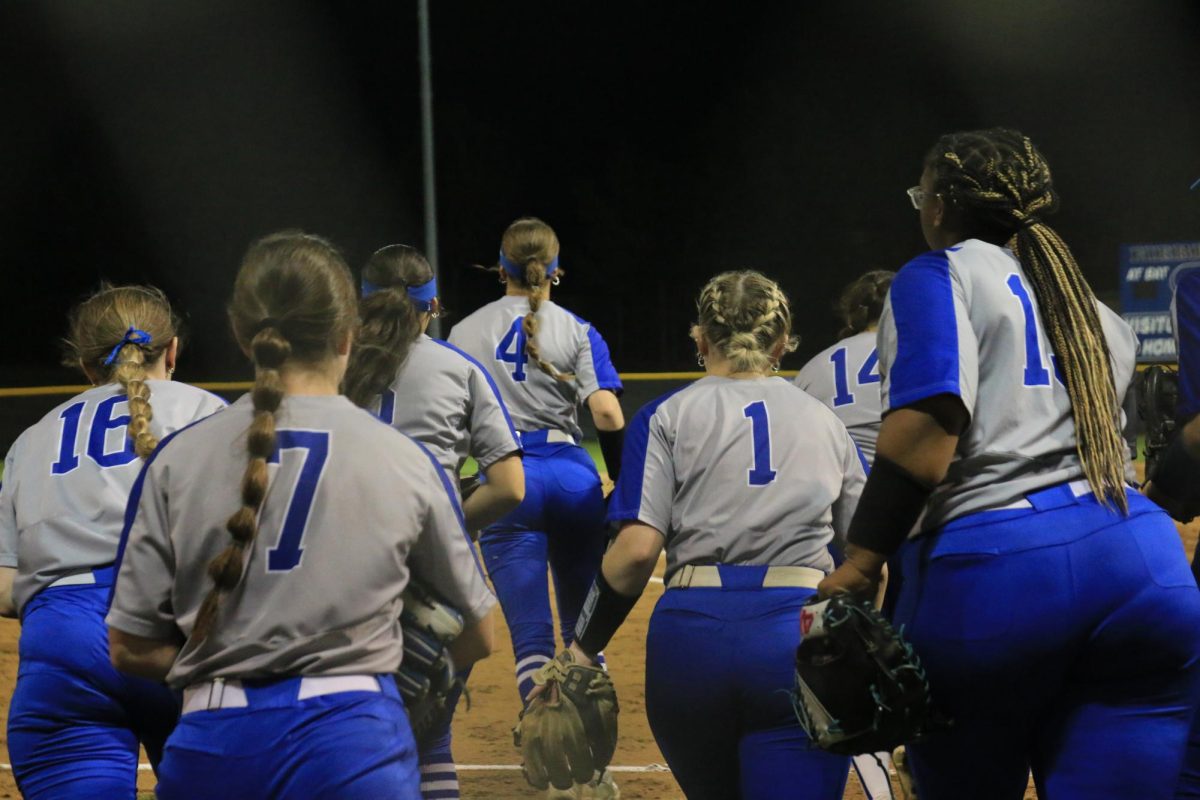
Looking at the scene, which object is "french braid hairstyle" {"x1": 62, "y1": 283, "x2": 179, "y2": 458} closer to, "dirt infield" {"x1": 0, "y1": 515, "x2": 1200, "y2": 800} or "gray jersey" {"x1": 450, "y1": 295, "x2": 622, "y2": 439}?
"gray jersey" {"x1": 450, "y1": 295, "x2": 622, "y2": 439}

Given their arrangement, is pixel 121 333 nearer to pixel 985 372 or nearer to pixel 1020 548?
pixel 985 372

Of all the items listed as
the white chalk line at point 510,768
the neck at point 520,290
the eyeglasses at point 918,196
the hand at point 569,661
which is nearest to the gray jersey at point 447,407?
the hand at point 569,661

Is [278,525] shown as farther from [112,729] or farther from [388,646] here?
[112,729]

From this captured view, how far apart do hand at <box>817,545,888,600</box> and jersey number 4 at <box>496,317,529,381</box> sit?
3.31 m

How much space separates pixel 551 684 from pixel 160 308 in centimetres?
145

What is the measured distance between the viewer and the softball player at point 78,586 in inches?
129

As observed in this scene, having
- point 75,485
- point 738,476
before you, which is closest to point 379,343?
point 75,485

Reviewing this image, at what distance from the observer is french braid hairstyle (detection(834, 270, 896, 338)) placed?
507cm

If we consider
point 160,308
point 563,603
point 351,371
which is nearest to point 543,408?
point 563,603

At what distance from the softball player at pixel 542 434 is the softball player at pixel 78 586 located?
89.2 inches

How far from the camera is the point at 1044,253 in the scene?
9.08 ft

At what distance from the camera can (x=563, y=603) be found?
5.81 metres

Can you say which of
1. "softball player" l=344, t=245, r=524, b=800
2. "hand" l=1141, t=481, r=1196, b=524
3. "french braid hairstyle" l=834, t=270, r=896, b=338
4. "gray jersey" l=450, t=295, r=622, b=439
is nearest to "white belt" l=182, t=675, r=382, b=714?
"softball player" l=344, t=245, r=524, b=800

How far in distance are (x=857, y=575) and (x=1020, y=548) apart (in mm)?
293
